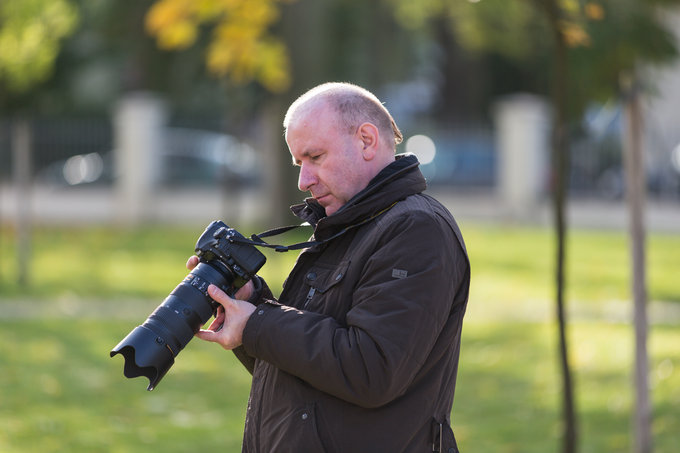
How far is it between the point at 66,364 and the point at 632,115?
15.0ft

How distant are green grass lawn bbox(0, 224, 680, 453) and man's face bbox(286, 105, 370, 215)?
3396mm

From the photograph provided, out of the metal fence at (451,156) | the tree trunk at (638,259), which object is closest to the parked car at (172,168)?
the metal fence at (451,156)

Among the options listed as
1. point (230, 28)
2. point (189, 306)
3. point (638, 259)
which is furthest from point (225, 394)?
point (189, 306)

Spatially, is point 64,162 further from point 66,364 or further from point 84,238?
point 66,364

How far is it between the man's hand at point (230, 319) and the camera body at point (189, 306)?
50mm

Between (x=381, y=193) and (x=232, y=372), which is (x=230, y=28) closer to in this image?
(x=232, y=372)

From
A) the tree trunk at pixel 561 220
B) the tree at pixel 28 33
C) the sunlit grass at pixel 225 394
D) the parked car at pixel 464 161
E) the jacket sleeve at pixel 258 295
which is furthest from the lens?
the parked car at pixel 464 161

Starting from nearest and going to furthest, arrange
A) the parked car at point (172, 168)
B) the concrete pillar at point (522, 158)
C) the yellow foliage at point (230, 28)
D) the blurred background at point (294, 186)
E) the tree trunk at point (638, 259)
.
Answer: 1. the tree trunk at point (638, 259)
2. the blurred background at point (294, 186)
3. the yellow foliage at point (230, 28)
4. the concrete pillar at point (522, 158)
5. the parked car at point (172, 168)

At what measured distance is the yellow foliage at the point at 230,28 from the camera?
26.5 feet

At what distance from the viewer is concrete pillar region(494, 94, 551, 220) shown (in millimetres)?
18516

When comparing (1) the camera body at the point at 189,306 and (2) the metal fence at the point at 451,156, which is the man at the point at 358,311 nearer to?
(1) the camera body at the point at 189,306

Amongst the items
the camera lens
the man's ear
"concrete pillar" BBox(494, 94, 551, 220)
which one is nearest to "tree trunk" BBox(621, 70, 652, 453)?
the man's ear

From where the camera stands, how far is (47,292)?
36.6ft

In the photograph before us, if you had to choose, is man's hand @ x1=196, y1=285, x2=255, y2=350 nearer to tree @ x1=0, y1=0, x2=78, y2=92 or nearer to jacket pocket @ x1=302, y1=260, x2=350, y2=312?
jacket pocket @ x1=302, y1=260, x2=350, y2=312
